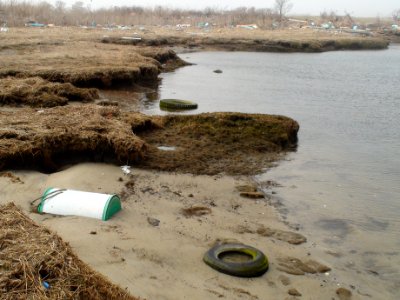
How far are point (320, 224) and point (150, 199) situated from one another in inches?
125

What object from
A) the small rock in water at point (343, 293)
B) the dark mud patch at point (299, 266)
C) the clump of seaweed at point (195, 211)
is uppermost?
the clump of seaweed at point (195, 211)

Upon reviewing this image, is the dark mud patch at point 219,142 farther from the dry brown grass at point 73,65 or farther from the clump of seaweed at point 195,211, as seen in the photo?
the dry brown grass at point 73,65

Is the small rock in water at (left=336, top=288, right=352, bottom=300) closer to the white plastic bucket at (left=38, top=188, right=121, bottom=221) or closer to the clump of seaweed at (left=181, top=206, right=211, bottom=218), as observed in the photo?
the clump of seaweed at (left=181, top=206, right=211, bottom=218)

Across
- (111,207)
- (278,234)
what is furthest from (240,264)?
(111,207)

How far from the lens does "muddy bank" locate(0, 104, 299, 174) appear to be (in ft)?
30.5

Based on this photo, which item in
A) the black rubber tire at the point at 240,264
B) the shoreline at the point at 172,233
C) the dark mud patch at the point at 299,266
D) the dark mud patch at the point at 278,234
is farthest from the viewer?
the dark mud patch at the point at 278,234

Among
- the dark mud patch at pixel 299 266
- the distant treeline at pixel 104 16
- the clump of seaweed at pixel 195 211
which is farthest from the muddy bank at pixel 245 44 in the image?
the dark mud patch at pixel 299 266

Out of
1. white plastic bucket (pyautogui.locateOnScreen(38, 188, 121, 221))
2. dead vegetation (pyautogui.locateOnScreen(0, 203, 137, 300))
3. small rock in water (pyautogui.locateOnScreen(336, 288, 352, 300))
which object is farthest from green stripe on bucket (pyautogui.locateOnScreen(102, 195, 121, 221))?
small rock in water (pyautogui.locateOnScreen(336, 288, 352, 300))

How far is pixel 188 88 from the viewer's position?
77.2ft

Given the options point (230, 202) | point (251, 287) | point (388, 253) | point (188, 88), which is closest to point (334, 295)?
point (251, 287)

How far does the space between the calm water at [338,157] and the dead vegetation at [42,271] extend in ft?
12.6

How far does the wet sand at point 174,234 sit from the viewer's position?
218 inches

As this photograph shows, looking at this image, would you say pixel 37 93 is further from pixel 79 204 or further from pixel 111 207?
pixel 111 207

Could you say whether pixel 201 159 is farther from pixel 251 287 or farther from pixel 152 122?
pixel 251 287
